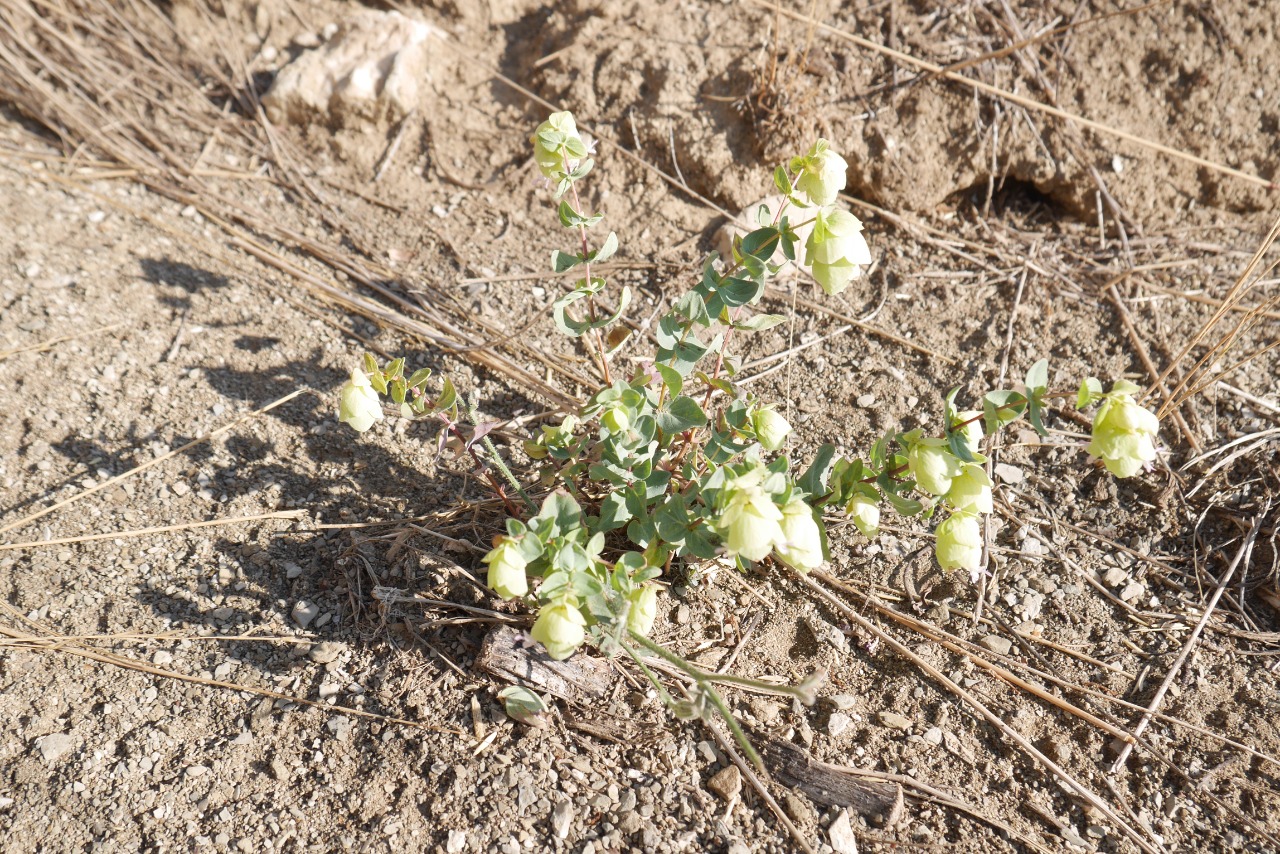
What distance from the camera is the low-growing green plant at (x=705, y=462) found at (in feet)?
4.74

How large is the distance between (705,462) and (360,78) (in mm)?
2078

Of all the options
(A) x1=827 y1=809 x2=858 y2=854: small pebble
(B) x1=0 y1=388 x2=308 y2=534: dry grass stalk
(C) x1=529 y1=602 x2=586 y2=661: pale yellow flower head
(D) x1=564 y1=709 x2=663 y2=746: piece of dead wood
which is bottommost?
(A) x1=827 y1=809 x2=858 y2=854: small pebble

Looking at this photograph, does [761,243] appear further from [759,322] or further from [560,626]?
[560,626]

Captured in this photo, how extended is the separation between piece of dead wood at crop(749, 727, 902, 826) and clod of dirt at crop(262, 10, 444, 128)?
243cm

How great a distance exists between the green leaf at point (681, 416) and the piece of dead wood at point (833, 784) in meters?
0.68

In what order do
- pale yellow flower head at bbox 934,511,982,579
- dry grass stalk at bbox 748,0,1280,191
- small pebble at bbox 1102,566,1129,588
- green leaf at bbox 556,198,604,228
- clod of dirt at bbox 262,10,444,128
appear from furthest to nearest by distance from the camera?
1. clod of dirt at bbox 262,10,444,128
2. dry grass stalk at bbox 748,0,1280,191
3. small pebble at bbox 1102,566,1129,588
4. green leaf at bbox 556,198,604,228
5. pale yellow flower head at bbox 934,511,982,579

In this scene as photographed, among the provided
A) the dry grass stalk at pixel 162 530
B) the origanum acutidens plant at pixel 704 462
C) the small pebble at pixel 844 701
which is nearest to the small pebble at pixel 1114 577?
the origanum acutidens plant at pixel 704 462

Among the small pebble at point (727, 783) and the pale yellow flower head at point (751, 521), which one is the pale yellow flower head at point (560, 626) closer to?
the pale yellow flower head at point (751, 521)

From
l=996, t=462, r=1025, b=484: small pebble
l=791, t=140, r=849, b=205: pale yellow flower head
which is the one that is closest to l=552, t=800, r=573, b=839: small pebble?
l=791, t=140, r=849, b=205: pale yellow flower head

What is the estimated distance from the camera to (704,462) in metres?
1.82

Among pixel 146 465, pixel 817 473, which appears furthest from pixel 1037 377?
pixel 146 465

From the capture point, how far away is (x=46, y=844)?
161 centimetres

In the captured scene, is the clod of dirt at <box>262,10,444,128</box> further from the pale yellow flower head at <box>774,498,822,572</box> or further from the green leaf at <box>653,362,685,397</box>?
the pale yellow flower head at <box>774,498,822,572</box>

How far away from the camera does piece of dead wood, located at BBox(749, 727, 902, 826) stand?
5.64 ft
